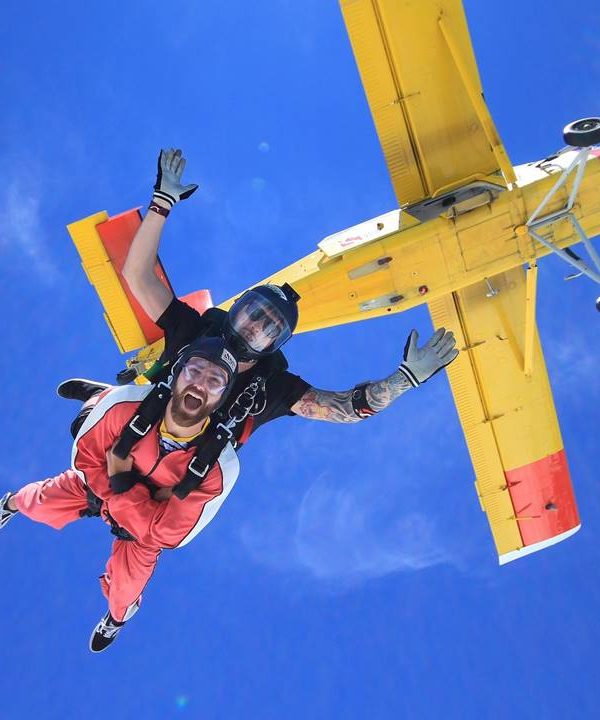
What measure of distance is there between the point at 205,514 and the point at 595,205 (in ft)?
23.4

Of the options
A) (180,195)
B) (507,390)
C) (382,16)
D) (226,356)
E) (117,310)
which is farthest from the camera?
(507,390)

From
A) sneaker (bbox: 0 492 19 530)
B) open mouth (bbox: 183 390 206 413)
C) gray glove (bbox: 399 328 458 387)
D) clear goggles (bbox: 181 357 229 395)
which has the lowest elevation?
sneaker (bbox: 0 492 19 530)

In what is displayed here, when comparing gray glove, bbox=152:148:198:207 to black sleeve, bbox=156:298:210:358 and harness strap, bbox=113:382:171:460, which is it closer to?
black sleeve, bbox=156:298:210:358

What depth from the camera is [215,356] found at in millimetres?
5293

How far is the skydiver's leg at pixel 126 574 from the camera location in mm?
6066

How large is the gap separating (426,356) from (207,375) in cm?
227

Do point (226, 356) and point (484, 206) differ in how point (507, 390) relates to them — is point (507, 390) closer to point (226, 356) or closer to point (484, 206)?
point (484, 206)

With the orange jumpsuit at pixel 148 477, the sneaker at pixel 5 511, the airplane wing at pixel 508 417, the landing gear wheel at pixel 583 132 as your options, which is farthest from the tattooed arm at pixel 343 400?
the airplane wing at pixel 508 417

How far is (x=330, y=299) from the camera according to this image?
946 centimetres

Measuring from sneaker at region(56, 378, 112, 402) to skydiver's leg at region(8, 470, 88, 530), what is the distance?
0.88m

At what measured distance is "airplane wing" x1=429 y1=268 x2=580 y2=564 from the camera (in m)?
11.0

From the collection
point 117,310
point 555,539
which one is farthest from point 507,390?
point 117,310

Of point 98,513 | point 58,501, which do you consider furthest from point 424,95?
point 58,501

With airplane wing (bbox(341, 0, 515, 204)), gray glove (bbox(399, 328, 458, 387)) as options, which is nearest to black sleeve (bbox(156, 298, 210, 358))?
gray glove (bbox(399, 328, 458, 387))
